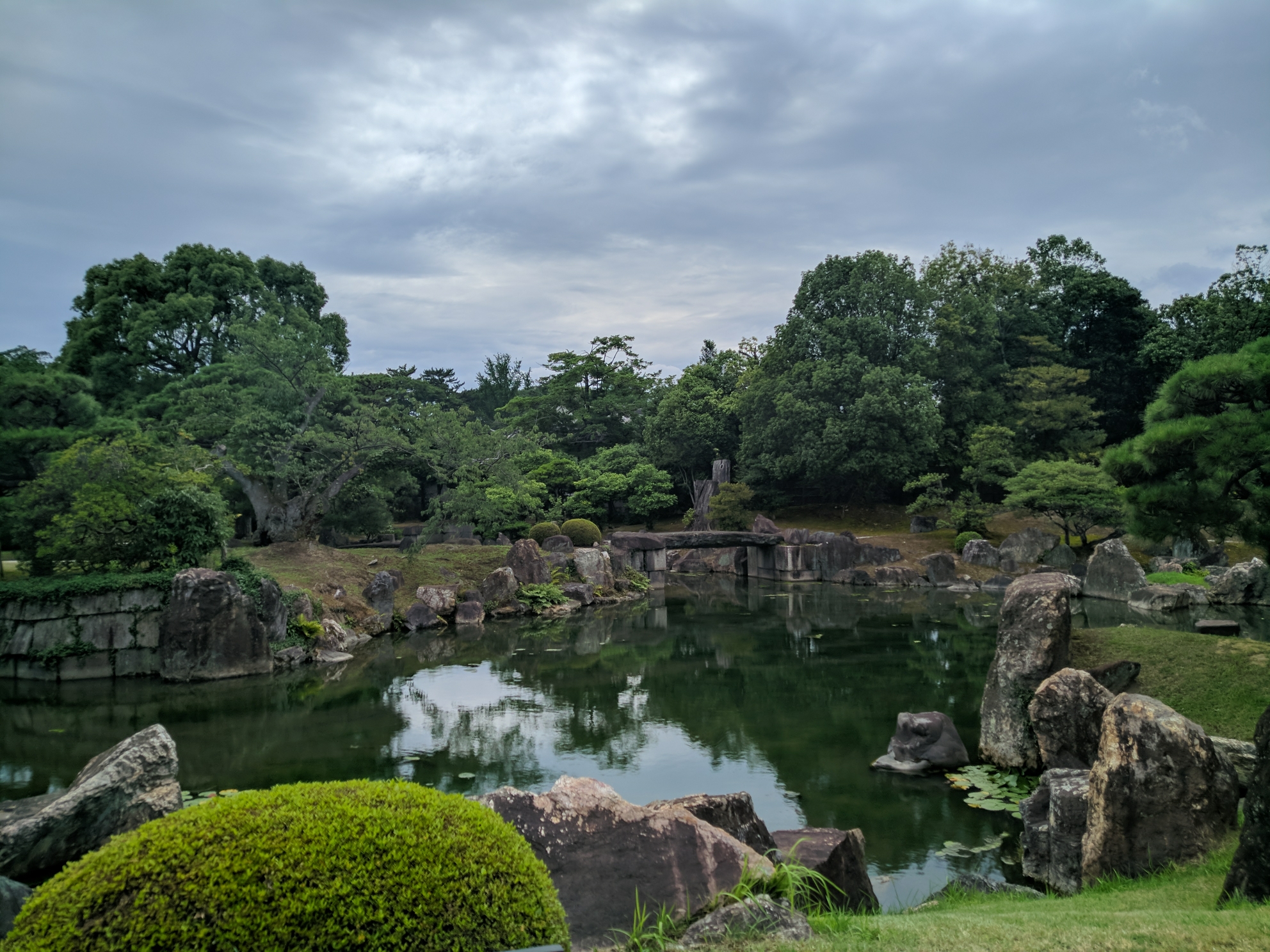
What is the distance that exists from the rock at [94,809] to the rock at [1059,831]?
6.58 metres

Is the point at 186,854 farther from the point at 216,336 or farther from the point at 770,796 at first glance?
the point at 216,336

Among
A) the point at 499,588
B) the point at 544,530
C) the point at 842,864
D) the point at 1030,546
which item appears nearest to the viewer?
the point at 842,864

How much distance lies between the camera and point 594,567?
25.5 m

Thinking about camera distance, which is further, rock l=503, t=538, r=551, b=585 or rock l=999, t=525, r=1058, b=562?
rock l=999, t=525, r=1058, b=562

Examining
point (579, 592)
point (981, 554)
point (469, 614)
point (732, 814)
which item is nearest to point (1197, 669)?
point (732, 814)

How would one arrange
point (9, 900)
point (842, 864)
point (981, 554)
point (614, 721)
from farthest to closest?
point (981, 554) → point (614, 721) → point (842, 864) → point (9, 900)

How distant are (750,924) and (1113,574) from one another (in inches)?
853

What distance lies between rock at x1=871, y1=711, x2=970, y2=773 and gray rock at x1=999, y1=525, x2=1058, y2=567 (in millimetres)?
21019

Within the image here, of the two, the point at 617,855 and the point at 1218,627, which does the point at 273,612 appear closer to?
the point at 617,855

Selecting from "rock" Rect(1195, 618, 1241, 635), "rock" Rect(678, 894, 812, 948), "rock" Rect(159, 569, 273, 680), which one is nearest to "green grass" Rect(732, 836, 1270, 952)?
"rock" Rect(678, 894, 812, 948)

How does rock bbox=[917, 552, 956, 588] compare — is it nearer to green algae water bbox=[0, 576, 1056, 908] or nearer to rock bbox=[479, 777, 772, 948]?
green algae water bbox=[0, 576, 1056, 908]

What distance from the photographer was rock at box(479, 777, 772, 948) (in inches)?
163

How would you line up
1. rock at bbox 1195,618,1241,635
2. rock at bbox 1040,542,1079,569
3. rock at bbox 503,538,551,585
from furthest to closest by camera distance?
rock at bbox 1040,542,1079,569
rock at bbox 503,538,551,585
rock at bbox 1195,618,1241,635

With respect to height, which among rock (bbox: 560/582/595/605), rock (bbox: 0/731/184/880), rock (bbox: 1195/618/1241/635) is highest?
rock (bbox: 0/731/184/880)
